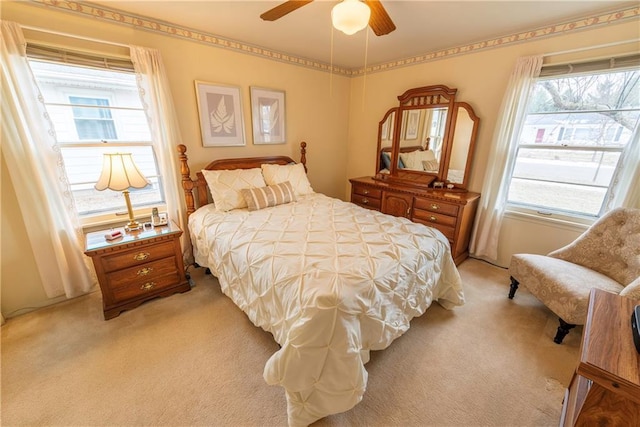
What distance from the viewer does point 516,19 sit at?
84.7 inches

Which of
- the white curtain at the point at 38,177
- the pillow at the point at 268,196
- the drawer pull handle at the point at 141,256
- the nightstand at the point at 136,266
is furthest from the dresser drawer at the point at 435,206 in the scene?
the white curtain at the point at 38,177

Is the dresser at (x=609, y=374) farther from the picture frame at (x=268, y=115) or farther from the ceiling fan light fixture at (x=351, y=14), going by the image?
the picture frame at (x=268, y=115)

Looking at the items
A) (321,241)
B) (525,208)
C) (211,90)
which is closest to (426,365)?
(321,241)

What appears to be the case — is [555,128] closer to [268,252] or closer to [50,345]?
[268,252]

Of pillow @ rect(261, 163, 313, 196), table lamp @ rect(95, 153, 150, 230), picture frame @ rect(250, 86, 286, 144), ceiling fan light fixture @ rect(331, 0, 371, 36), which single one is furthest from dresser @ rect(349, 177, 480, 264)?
table lamp @ rect(95, 153, 150, 230)

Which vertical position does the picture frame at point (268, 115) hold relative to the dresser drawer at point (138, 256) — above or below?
above

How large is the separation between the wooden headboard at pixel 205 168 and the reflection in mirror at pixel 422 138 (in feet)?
5.53

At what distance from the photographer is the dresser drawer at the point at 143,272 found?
6.56 feet

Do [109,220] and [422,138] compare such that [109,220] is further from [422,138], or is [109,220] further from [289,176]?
[422,138]

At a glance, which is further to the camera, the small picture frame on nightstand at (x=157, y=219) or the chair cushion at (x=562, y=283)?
the small picture frame on nightstand at (x=157, y=219)

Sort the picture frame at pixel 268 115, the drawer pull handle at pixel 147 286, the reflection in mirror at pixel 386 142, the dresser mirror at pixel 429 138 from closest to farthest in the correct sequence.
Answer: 1. the drawer pull handle at pixel 147 286
2. the dresser mirror at pixel 429 138
3. the picture frame at pixel 268 115
4. the reflection in mirror at pixel 386 142

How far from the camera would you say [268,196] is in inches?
103

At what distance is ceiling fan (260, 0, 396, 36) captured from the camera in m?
1.53

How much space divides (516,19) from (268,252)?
9.44 feet
